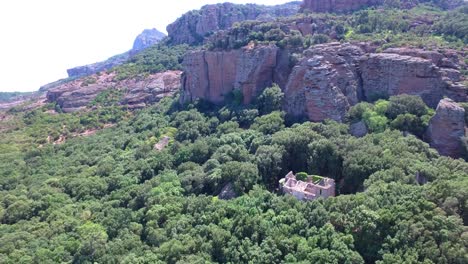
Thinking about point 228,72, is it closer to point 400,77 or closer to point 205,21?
point 400,77

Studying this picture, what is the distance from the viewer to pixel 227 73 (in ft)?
223

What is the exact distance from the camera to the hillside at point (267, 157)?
33219mm

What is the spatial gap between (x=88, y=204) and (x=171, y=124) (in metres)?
23.9

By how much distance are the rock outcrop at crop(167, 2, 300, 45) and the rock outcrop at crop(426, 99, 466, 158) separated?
74.8 m

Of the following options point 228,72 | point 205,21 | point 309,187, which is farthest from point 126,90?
point 309,187

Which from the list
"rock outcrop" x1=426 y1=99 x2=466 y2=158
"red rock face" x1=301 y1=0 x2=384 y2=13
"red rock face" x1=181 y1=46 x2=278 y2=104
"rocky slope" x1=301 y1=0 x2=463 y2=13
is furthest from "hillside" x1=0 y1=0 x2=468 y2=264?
"rocky slope" x1=301 y1=0 x2=463 y2=13

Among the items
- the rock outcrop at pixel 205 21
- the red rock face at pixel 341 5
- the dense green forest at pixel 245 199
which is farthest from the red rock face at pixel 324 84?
the rock outcrop at pixel 205 21

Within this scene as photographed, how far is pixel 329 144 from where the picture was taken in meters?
43.7

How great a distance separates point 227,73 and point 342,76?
2001cm

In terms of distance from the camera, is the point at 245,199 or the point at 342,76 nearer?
the point at 245,199

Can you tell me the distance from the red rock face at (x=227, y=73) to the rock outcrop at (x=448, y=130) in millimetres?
24699

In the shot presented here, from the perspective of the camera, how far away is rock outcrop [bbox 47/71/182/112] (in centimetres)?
8600

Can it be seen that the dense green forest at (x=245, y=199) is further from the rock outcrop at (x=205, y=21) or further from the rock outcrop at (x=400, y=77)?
the rock outcrop at (x=205, y=21)

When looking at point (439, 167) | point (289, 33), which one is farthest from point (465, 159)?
point (289, 33)
